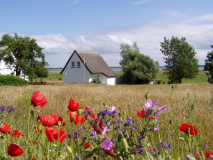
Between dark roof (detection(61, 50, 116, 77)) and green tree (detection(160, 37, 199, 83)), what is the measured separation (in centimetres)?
1022

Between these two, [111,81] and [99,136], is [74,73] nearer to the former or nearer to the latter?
[111,81]

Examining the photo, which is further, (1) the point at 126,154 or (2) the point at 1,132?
(2) the point at 1,132

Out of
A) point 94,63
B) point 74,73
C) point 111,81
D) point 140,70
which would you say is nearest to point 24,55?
point 74,73

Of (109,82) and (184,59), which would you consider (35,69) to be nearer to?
(109,82)

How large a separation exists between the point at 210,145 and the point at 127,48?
5180cm

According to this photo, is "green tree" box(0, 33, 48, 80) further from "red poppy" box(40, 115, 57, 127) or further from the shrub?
"red poppy" box(40, 115, 57, 127)

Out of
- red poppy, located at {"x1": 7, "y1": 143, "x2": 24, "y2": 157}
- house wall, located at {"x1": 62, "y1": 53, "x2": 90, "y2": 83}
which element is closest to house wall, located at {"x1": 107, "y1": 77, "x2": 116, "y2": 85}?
house wall, located at {"x1": 62, "y1": 53, "x2": 90, "y2": 83}

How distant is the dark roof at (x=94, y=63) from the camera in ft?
105

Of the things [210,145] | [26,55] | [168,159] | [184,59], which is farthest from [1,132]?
[184,59]

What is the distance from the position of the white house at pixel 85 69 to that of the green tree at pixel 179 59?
10.1 meters

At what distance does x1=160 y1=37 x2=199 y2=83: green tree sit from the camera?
33.5m

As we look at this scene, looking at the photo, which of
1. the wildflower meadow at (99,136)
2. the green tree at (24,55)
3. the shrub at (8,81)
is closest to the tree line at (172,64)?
the green tree at (24,55)

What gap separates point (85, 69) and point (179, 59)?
51.2 feet

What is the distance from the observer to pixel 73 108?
1.57 metres
